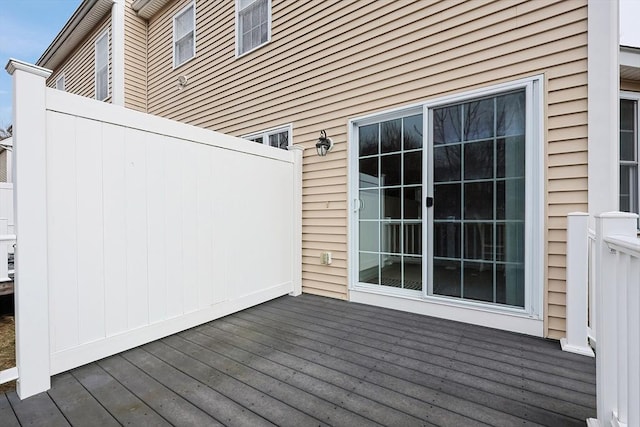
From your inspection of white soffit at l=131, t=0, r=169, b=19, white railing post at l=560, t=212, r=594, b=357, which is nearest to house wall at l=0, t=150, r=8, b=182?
white soffit at l=131, t=0, r=169, b=19

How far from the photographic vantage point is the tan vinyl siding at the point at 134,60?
21.2ft

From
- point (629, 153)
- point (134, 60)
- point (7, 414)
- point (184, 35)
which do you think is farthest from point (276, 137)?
point (629, 153)

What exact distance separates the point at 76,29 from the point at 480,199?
9586 mm

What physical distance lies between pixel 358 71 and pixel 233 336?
309 centimetres

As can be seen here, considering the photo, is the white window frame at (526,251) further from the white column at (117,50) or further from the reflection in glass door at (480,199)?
the white column at (117,50)

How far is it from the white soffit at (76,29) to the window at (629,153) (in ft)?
30.7

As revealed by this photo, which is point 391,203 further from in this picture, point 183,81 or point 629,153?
point 183,81

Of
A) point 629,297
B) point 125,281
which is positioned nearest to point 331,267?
point 125,281

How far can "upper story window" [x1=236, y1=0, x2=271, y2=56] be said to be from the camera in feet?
15.1

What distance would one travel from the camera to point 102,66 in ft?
23.0

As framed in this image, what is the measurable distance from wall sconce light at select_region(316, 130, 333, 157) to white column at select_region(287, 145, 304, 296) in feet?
1.05

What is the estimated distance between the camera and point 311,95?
3.96m

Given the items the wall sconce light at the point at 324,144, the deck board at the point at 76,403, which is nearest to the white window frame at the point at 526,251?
the wall sconce light at the point at 324,144

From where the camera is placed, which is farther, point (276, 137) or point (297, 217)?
point (276, 137)
